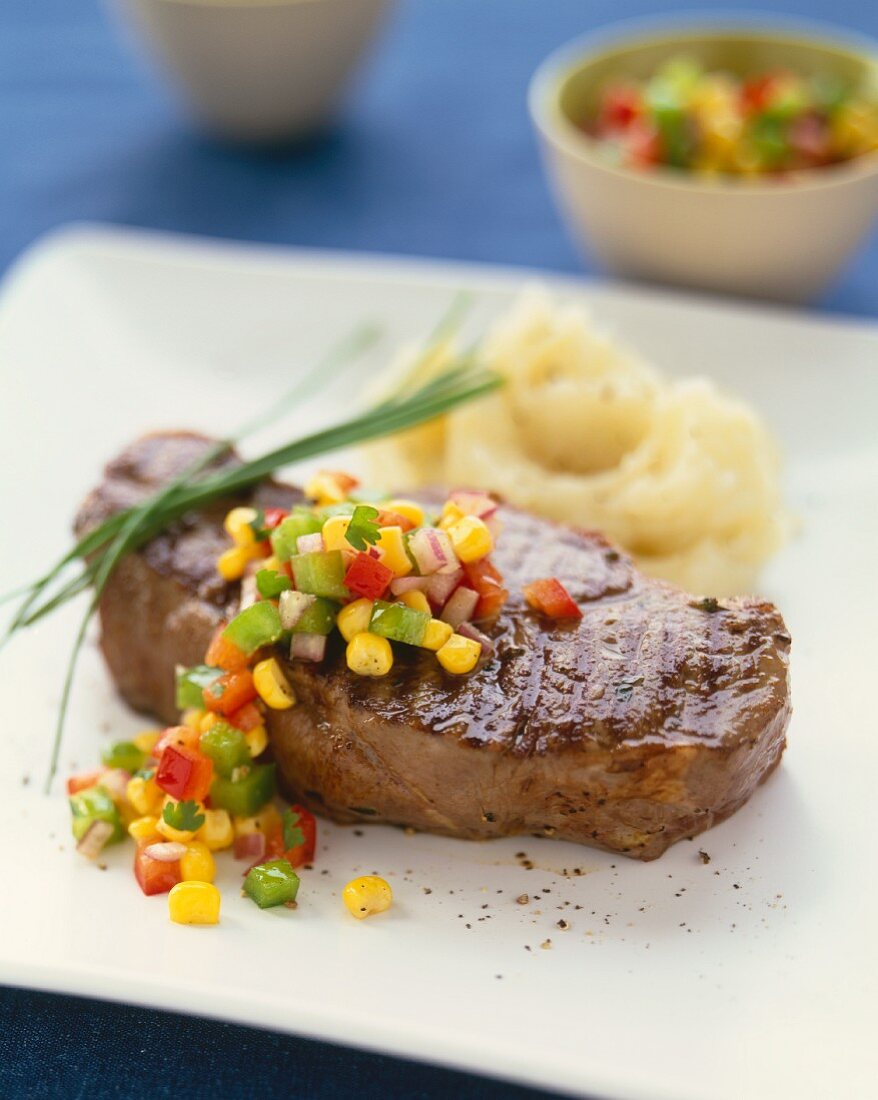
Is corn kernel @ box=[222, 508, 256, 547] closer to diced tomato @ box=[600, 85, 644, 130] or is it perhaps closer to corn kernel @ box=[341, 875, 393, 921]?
corn kernel @ box=[341, 875, 393, 921]

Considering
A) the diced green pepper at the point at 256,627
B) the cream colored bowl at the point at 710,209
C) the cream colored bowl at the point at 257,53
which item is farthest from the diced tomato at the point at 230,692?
the cream colored bowl at the point at 257,53

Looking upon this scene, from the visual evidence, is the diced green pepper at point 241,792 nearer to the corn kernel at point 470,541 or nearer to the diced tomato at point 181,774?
the diced tomato at point 181,774

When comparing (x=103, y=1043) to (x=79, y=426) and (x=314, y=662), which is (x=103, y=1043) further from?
(x=79, y=426)

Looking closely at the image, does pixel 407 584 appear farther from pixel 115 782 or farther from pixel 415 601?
pixel 115 782

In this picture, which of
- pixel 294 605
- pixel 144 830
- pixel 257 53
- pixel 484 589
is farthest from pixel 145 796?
pixel 257 53

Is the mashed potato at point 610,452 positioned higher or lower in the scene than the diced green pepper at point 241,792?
lower
